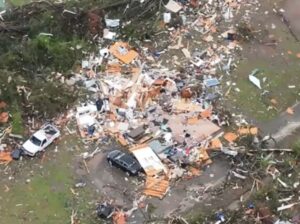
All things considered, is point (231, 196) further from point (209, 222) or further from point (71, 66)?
point (71, 66)

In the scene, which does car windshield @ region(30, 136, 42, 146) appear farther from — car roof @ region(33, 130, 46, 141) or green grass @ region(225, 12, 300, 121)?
green grass @ region(225, 12, 300, 121)

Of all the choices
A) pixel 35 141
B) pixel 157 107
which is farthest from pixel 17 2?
pixel 157 107

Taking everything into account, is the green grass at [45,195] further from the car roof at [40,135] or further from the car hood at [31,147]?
the car roof at [40,135]

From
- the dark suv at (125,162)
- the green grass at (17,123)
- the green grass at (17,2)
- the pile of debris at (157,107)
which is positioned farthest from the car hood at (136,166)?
the green grass at (17,2)

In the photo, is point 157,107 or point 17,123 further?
point 157,107

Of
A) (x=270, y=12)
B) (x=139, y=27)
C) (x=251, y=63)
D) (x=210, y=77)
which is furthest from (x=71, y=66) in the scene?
(x=270, y=12)

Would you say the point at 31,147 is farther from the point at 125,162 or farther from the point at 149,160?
the point at 149,160
